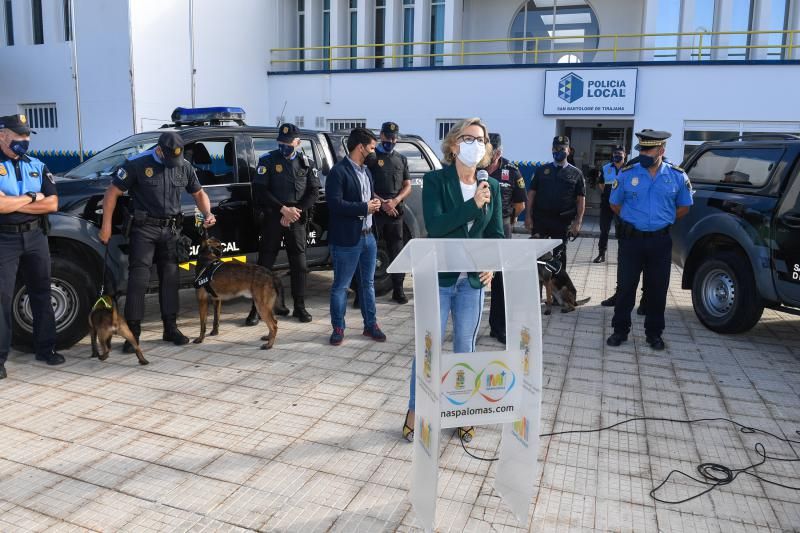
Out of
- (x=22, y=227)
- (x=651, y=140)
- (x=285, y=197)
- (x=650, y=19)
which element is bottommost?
(x=22, y=227)

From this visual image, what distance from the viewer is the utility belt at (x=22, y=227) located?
4543 mm

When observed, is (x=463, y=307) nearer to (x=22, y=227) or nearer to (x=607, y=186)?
(x=22, y=227)

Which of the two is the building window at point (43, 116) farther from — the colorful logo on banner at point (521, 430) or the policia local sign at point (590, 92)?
the colorful logo on banner at point (521, 430)

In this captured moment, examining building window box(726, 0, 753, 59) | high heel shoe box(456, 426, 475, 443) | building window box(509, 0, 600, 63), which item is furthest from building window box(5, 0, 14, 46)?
building window box(726, 0, 753, 59)

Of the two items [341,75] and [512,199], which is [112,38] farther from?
[512,199]

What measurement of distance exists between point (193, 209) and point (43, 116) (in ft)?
45.1

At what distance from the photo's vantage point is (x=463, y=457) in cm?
363

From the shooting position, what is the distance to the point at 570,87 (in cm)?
1579

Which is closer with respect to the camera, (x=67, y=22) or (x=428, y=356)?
(x=428, y=356)

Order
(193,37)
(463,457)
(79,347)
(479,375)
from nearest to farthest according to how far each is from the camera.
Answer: (479,375)
(463,457)
(79,347)
(193,37)

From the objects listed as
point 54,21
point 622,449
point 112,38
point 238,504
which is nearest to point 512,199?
point 622,449

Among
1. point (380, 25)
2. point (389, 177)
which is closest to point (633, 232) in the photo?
point (389, 177)

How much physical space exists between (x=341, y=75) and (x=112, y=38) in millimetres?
6025

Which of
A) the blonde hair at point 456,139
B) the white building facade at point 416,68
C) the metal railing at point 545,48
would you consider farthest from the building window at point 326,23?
the blonde hair at point 456,139
